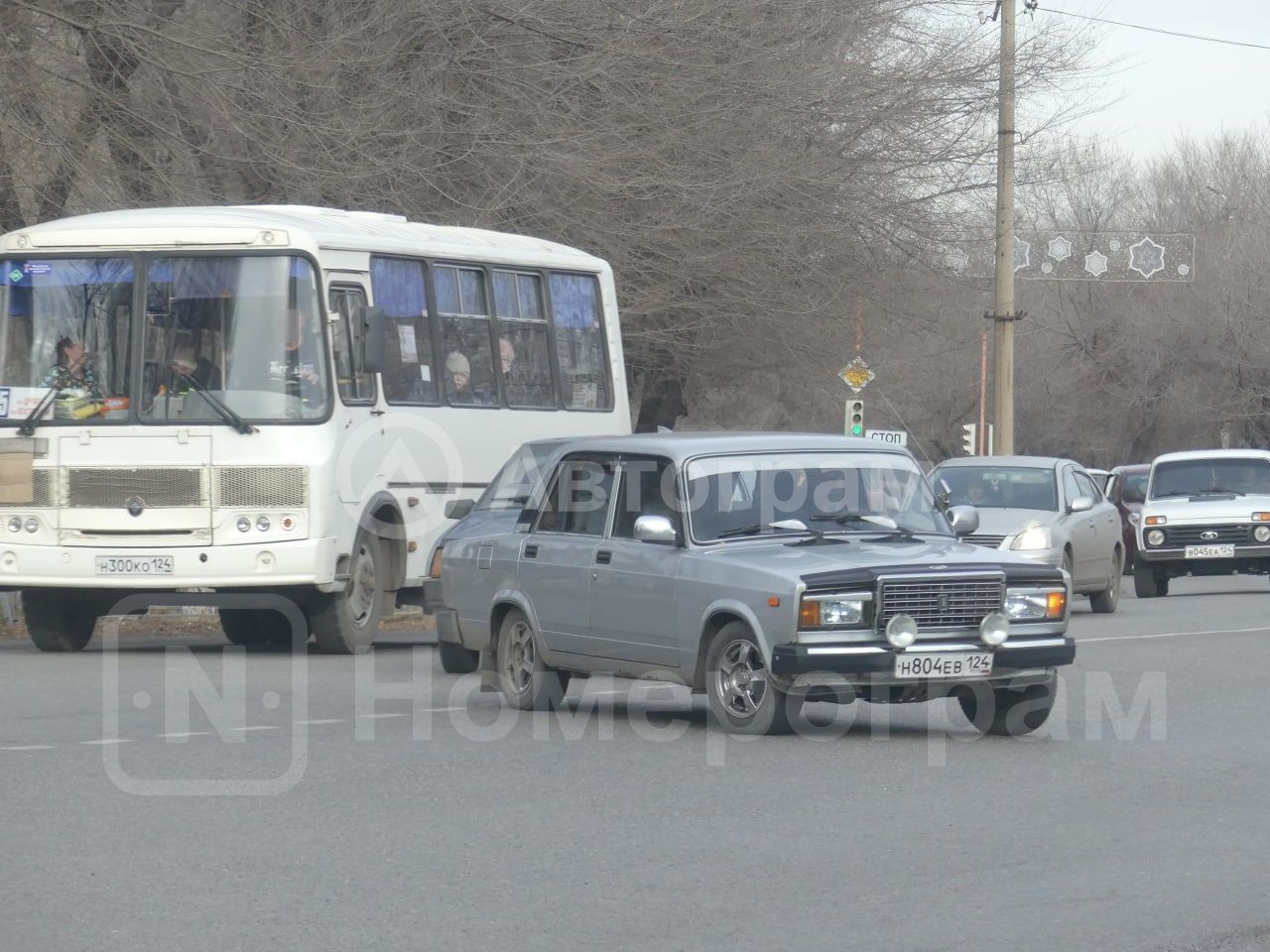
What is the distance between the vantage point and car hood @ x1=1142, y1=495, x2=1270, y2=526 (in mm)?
28391

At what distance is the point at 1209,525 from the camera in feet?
93.2

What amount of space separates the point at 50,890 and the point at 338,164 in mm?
16441

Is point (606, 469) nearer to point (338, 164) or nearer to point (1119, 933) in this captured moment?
point (1119, 933)

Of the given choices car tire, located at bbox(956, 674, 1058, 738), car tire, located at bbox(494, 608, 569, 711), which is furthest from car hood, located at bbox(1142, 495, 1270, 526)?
car tire, located at bbox(956, 674, 1058, 738)

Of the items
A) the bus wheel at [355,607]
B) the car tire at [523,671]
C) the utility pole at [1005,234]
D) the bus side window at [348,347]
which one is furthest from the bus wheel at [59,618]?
the utility pole at [1005,234]

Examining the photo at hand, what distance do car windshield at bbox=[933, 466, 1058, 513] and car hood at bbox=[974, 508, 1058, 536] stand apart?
34cm

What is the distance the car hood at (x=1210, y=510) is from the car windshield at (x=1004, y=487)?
530 cm

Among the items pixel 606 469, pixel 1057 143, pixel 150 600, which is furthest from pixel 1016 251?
pixel 606 469

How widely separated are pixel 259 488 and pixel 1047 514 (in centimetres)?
892

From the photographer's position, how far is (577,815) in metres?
9.34

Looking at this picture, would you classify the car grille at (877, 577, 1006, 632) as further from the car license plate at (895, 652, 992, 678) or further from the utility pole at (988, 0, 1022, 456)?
the utility pole at (988, 0, 1022, 456)

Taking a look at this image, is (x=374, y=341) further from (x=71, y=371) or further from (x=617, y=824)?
(x=617, y=824)

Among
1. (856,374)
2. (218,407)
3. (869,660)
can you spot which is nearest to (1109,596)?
(856,374)

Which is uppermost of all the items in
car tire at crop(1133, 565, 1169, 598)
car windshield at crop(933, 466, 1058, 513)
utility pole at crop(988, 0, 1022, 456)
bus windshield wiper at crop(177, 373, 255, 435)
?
utility pole at crop(988, 0, 1022, 456)
